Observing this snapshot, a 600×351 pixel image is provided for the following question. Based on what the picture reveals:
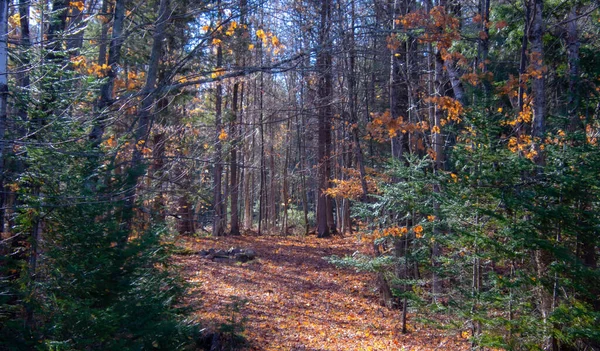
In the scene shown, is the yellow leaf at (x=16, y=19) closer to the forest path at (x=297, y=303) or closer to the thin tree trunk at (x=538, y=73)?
the forest path at (x=297, y=303)

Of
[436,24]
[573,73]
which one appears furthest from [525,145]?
[436,24]

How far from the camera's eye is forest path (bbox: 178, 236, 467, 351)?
9.02 metres

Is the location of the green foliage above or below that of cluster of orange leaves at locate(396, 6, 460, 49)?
below

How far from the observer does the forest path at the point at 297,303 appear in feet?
29.6

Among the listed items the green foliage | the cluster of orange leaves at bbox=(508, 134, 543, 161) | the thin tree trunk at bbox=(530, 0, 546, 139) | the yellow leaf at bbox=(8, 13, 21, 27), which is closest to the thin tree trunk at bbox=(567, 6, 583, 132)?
the thin tree trunk at bbox=(530, 0, 546, 139)

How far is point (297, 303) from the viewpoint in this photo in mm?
11500

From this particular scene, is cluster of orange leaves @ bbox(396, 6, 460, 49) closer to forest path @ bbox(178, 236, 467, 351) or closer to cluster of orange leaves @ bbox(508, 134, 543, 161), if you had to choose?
cluster of orange leaves @ bbox(508, 134, 543, 161)

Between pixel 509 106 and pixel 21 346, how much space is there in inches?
431

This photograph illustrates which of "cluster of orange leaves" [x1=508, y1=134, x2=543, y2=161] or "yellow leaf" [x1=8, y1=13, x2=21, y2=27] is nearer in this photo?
"yellow leaf" [x1=8, y1=13, x2=21, y2=27]

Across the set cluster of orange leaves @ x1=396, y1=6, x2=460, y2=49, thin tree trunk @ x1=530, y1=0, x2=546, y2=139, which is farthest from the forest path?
cluster of orange leaves @ x1=396, y1=6, x2=460, y2=49

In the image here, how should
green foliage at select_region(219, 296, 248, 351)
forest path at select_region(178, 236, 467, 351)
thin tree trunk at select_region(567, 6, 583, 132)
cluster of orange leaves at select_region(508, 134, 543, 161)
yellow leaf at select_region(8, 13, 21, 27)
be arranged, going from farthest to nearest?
forest path at select_region(178, 236, 467, 351)
green foliage at select_region(219, 296, 248, 351)
thin tree trunk at select_region(567, 6, 583, 132)
cluster of orange leaves at select_region(508, 134, 543, 161)
yellow leaf at select_region(8, 13, 21, 27)

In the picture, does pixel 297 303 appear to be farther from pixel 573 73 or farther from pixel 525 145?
pixel 573 73

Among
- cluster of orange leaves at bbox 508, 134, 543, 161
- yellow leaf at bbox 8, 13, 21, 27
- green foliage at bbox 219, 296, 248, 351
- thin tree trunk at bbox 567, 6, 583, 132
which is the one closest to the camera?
yellow leaf at bbox 8, 13, 21, 27

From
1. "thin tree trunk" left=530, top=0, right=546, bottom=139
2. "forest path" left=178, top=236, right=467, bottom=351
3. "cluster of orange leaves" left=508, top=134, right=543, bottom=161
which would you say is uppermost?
"thin tree trunk" left=530, top=0, right=546, bottom=139
